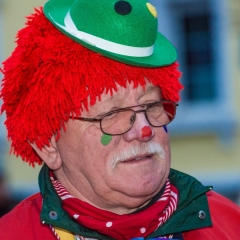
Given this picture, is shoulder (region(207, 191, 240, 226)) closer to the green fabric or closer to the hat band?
the green fabric

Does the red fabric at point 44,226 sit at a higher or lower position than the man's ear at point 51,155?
lower

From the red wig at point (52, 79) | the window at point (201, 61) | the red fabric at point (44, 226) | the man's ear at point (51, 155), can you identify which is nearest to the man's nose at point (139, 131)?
the red wig at point (52, 79)

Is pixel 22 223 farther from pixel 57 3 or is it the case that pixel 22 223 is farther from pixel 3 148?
pixel 3 148

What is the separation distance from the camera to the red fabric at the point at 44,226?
126 inches

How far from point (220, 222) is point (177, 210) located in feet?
0.81

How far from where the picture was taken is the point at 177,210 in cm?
334

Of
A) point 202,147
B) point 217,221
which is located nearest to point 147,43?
point 217,221

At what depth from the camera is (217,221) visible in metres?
3.45

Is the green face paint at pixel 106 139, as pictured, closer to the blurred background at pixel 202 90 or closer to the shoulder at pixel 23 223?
the shoulder at pixel 23 223

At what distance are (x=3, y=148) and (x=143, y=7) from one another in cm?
735

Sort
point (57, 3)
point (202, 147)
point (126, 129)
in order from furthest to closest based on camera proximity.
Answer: point (202, 147) < point (57, 3) < point (126, 129)

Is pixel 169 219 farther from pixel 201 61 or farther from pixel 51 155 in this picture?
pixel 201 61

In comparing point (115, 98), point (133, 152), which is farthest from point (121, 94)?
point (133, 152)

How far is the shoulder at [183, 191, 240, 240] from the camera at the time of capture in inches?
132
